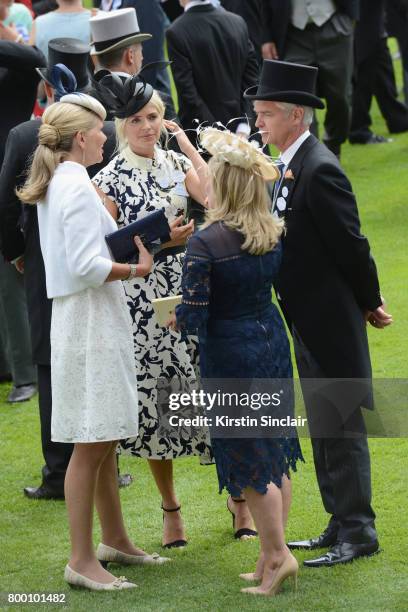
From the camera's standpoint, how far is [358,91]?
39.0ft

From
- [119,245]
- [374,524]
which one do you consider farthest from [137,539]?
[119,245]

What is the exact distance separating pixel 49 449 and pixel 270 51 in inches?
206

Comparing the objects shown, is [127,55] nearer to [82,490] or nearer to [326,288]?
[326,288]

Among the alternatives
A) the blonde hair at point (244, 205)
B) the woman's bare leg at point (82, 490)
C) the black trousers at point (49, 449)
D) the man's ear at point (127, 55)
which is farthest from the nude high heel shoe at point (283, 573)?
the man's ear at point (127, 55)

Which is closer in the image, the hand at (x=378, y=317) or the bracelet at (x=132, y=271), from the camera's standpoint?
the bracelet at (x=132, y=271)

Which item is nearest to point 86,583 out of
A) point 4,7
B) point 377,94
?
point 4,7

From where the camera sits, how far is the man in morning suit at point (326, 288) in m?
4.72

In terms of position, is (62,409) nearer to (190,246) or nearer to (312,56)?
(190,246)

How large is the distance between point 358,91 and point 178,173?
6.94 meters

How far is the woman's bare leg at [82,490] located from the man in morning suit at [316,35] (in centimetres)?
604

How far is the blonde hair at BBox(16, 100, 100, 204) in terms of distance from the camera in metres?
4.72

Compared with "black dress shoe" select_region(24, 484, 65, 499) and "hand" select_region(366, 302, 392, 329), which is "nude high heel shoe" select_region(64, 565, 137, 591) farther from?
"hand" select_region(366, 302, 392, 329)

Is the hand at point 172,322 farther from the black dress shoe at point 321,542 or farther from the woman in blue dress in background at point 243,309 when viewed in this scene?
the black dress shoe at point 321,542

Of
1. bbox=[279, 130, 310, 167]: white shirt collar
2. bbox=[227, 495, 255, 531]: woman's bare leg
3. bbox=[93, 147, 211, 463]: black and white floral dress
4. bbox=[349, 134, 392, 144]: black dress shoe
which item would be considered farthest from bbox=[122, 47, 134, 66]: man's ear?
bbox=[349, 134, 392, 144]: black dress shoe
